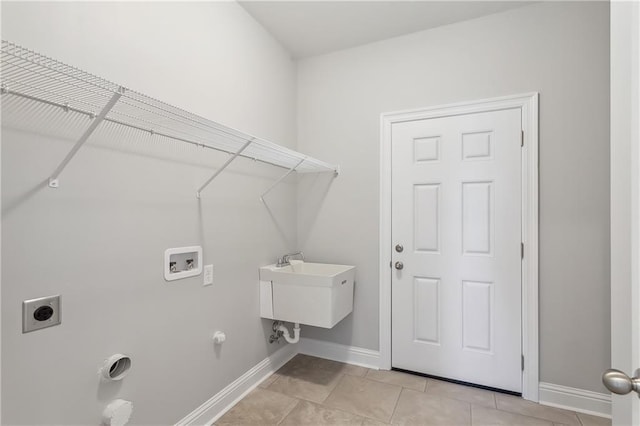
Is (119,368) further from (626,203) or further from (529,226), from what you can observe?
(529,226)

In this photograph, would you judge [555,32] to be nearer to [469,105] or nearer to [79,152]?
[469,105]

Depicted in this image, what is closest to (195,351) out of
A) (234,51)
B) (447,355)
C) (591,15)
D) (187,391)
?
(187,391)

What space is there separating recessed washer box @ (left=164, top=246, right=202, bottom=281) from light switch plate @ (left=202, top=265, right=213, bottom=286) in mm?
53

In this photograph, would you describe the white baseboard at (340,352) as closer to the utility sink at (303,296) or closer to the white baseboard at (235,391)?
the white baseboard at (235,391)

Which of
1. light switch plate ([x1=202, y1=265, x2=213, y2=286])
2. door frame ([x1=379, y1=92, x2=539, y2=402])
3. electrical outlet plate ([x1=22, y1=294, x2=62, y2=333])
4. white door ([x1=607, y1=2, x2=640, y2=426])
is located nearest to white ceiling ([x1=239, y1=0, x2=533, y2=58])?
door frame ([x1=379, y1=92, x2=539, y2=402])

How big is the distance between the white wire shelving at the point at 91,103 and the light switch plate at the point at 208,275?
448 mm

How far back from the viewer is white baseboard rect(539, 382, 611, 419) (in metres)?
1.82

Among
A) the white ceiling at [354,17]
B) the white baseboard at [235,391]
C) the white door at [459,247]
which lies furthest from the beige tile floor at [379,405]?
the white ceiling at [354,17]

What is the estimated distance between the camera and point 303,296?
6.96 ft

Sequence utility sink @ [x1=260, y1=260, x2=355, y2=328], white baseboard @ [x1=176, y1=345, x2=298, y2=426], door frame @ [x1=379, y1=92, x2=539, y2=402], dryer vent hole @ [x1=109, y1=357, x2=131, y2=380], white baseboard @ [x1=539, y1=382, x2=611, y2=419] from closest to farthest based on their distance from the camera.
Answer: dryer vent hole @ [x1=109, y1=357, x2=131, y2=380] → white baseboard @ [x1=176, y1=345, x2=298, y2=426] → white baseboard @ [x1=539, y1=382, x2=611, y2=419] → door frame @ [x1=379, y1=92, x2=539, y2=402] → utility sink @ [x1=260, y1=260, x2=355, y2=328]

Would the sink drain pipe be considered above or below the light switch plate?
below

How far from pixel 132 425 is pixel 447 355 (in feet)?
6.60

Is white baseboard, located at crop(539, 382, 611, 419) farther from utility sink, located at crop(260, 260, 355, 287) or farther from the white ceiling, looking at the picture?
the white ceiling

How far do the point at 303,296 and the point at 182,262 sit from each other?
0.88 m
